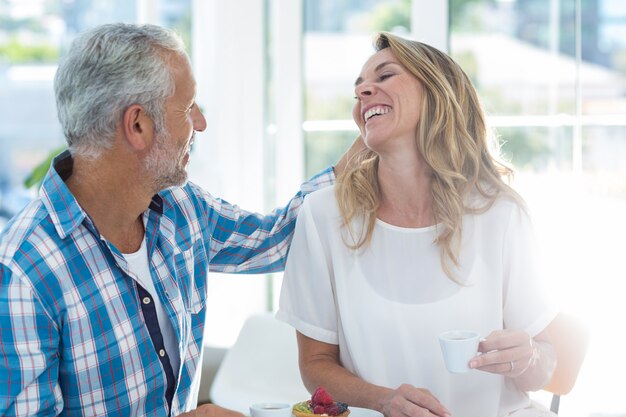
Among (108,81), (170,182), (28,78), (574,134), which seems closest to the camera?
(108,81)

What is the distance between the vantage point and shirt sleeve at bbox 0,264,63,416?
1.49 meters

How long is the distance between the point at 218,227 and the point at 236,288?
6.01 ft

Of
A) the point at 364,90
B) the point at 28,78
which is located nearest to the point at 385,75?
the point at 364,90

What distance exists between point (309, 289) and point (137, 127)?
1.92ft

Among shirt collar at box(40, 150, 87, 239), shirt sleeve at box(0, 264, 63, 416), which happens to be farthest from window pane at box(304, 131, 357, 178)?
shirt sleeve at box(0, 264, 63, 416)

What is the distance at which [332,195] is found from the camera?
6.88ft

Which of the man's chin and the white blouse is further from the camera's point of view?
the white blouse

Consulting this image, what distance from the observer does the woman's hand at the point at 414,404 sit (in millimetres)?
1602

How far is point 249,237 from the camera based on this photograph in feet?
6.77

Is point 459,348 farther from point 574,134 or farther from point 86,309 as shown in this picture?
point 574,134

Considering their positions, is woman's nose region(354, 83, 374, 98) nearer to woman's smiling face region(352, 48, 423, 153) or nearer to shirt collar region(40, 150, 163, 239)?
woman's smiling face region(352, 48, 423, 153)

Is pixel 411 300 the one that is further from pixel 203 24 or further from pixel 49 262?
pixel 203 24

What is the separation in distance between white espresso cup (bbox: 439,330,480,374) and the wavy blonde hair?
16.8 inches

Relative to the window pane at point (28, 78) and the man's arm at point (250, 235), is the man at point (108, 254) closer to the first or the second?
the man's arm at point (250, 235)
